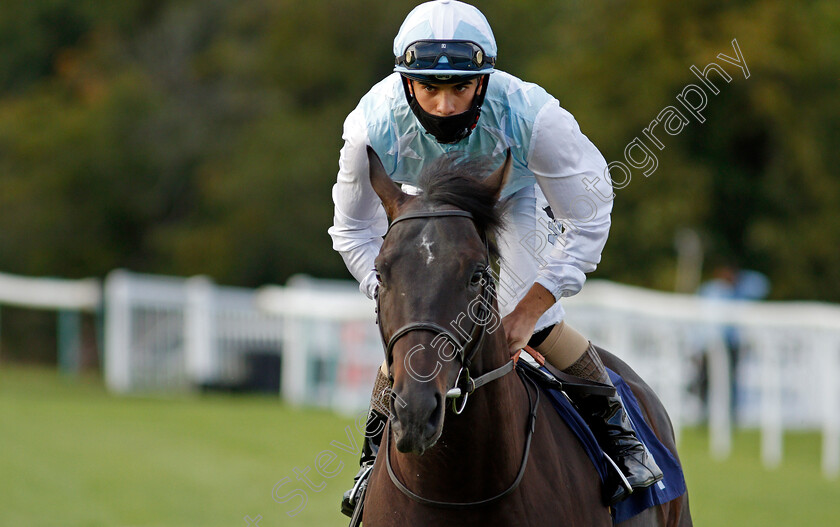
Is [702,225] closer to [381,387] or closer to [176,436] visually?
[176,436]

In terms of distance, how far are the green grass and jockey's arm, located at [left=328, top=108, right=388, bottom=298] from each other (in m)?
Answer: 4.47

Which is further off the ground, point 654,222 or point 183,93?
point 183,93

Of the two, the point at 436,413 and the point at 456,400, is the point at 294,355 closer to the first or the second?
the point at 456,400

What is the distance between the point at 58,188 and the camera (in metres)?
25.5

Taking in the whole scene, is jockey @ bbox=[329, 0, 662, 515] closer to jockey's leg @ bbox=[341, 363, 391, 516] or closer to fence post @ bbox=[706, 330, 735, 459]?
jockey's leg @ bbox=[341, 363, 391, 516]

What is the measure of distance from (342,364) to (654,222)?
6.42 metres

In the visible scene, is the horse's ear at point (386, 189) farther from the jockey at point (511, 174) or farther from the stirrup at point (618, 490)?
the stirrup at point (618, 490)

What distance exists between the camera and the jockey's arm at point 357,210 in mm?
4008

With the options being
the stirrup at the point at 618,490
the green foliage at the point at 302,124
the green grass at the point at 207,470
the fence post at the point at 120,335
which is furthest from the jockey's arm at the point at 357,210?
the green foliage at the point at 302,124

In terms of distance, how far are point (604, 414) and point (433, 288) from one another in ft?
4.44

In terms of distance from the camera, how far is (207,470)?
10352 mm

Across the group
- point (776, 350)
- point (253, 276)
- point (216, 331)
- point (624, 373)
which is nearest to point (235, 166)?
point (253, 276)

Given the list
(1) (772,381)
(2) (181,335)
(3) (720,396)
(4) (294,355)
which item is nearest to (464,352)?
(1) (772,381)

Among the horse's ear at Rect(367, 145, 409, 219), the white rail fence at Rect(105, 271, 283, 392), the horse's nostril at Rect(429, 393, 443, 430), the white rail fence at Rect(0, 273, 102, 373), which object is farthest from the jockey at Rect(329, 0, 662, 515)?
the white rail fence at Rect(0, 273, 102, 373)
